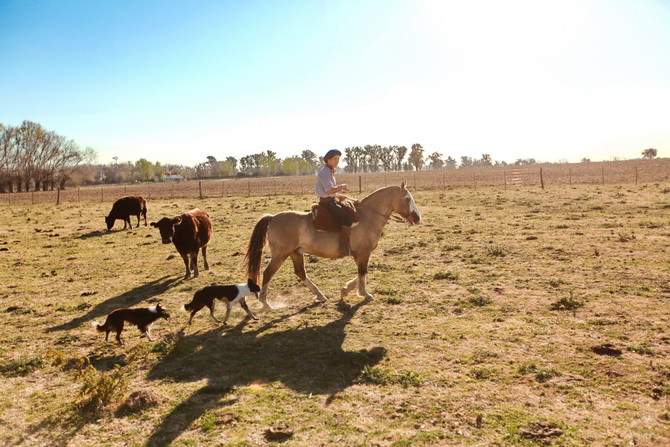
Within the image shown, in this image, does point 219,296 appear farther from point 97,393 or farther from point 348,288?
point 97,393

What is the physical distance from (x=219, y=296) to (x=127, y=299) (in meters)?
3.18

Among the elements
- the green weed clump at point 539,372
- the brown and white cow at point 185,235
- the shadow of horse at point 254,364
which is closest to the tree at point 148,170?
the brown and white cow at point 185,235

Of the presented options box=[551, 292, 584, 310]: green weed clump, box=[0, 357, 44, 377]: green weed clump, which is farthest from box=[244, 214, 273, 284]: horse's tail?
box=[551, 292, 584, 310]: green weed clump

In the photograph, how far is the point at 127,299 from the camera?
9.45 m

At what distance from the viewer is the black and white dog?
749cm

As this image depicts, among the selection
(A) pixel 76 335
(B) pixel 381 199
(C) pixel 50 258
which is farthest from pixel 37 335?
(C) pixel 50 258

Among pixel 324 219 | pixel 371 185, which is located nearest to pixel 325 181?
pixel 324 219

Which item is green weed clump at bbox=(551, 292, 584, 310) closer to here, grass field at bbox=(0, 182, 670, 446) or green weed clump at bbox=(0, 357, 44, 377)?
grass field at bbox=(0, 182, 670, 446)

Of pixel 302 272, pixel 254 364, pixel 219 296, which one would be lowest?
pixel 254 364

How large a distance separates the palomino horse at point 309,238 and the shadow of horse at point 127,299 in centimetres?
275

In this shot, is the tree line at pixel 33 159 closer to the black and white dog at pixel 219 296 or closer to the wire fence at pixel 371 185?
the wire fence at pixel 371 185

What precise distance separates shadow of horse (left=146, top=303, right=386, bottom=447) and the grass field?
1.1 inches

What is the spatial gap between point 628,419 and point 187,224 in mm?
10114

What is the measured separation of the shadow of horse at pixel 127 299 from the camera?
Result: 793cm
